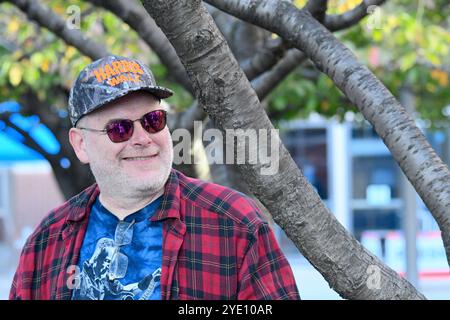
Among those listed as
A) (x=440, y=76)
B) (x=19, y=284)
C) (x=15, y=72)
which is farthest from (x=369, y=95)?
(x=440, y=76)

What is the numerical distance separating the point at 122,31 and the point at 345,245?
554 cm

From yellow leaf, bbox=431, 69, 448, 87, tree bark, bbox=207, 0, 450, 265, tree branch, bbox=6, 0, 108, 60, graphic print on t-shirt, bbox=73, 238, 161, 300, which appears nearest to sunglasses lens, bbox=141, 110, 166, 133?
graphic print on t-shirt, bbox=73, 238, 161, 300

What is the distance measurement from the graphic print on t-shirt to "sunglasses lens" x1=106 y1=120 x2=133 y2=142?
0.93 ft

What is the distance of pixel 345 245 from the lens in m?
2.40

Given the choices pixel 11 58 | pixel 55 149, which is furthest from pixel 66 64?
pixel 55 149

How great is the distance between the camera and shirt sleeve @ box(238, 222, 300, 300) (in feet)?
7.55

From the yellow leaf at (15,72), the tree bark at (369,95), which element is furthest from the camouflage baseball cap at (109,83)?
the yellow leaf at (15,72)

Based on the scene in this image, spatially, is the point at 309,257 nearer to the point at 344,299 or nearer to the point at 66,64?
the point at 344,299

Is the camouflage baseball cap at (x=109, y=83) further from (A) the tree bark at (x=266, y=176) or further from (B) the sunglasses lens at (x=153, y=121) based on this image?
(A) the tree bark at (x=266, y=176)

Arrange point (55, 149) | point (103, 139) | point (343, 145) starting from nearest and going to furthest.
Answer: point (103, 139) → point (55, 149) → point (343, 145)

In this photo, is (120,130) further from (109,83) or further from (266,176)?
(266,176)

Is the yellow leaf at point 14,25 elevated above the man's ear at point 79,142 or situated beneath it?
elevated above

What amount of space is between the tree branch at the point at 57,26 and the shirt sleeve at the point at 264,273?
2.84 meters

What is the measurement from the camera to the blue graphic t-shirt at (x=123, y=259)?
7.75ft
